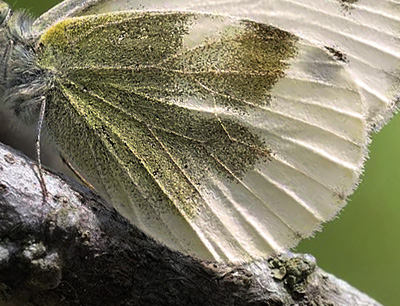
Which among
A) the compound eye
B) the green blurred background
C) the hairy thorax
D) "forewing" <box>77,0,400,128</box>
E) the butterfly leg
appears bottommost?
the green blurred background

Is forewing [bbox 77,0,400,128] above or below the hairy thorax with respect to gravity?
above

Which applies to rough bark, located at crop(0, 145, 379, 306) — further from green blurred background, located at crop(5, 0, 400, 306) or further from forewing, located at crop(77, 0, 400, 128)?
green blurred background, located at crop(5, 0, 400, 306)

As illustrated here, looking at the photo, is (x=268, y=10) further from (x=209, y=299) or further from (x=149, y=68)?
(x=209, y=299)

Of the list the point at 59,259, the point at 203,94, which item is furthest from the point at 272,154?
the point at 59,259

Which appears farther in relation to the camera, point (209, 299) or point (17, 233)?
point (209, 299)

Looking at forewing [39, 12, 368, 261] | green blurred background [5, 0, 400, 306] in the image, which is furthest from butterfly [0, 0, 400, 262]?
green blurred background [5, 0, 400, 306]

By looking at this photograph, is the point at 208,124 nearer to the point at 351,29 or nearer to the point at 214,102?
the point at 214,102
